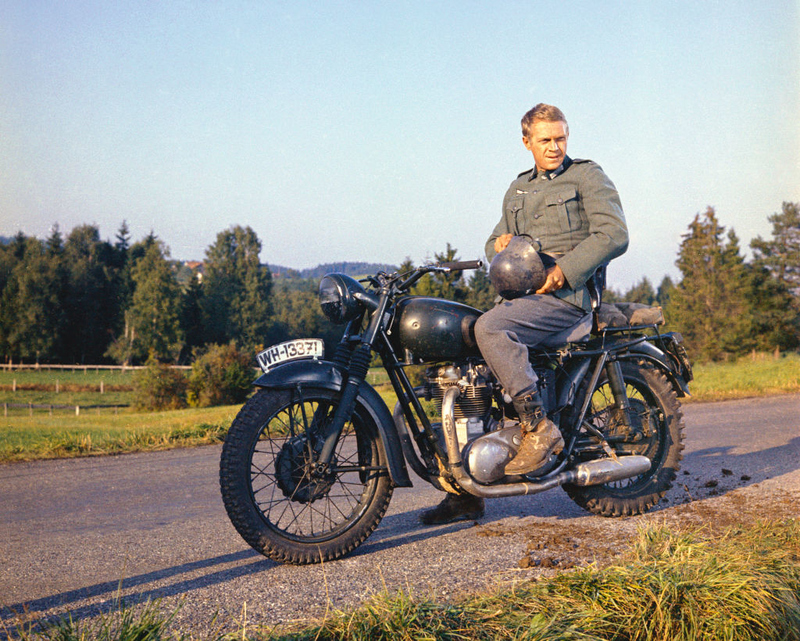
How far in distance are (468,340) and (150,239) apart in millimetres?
72307

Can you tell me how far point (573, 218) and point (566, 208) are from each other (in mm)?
74

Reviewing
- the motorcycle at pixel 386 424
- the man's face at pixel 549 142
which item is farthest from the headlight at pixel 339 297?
the man's face at pixel 549 142

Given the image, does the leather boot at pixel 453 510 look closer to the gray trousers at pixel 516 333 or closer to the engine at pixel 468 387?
the engine at pixel 468 387

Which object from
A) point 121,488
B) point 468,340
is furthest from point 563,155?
point 121,488

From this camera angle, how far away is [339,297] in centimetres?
383

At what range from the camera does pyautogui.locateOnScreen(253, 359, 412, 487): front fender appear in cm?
362

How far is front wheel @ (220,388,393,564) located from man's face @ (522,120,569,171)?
1.85 m

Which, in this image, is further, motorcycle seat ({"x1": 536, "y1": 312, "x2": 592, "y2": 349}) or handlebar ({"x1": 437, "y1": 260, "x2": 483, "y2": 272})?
motorcycle seat ({"x1": 536, "y1": 312, "x2": 592, "y2": 349})

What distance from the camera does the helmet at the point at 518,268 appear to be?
389 cm

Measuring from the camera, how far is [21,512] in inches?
183

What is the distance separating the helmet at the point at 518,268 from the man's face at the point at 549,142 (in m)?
0.67

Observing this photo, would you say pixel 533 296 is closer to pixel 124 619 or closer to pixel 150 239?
pixel 124 619

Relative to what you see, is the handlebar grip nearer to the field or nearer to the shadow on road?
the field

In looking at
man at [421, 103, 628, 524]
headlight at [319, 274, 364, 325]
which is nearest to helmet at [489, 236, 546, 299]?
man at [421, 103, 628, 524]
